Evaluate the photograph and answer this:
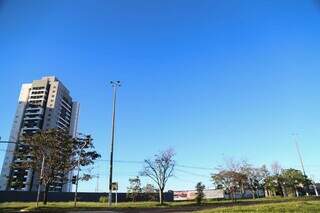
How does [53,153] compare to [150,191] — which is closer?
[53,153]

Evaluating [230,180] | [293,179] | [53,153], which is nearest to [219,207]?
[53,153]

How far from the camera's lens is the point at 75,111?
141375 mm

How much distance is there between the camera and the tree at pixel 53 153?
38125 mm

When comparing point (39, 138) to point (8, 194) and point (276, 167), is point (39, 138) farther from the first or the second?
point (276, 167)

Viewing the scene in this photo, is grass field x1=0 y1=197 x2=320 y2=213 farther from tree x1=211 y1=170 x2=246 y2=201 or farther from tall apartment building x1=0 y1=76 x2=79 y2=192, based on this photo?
tall apartment building x1=0 y1=76 x2=79 y2=192

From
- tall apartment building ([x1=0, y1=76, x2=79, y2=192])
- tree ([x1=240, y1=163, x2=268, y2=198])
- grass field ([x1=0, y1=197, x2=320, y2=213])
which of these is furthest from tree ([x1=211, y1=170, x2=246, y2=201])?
tall apartment building ([x1=0, y1=76, x2=79, y2=192])

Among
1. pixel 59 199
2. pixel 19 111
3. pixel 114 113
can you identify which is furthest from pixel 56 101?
pixel 114 113

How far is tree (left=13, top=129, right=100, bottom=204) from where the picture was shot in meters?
38.1

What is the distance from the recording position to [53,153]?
38.1 m

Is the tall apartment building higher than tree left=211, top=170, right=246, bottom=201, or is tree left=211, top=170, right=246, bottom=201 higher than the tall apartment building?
the tall apartment building

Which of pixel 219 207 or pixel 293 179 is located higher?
pixel 293 179

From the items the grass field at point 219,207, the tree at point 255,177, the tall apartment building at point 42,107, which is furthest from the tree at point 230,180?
the tall apartment building at point 42,107

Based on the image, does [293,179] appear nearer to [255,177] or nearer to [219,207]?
[255,177]

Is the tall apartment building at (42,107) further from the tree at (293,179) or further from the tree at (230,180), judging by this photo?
the tree at (293,179)
